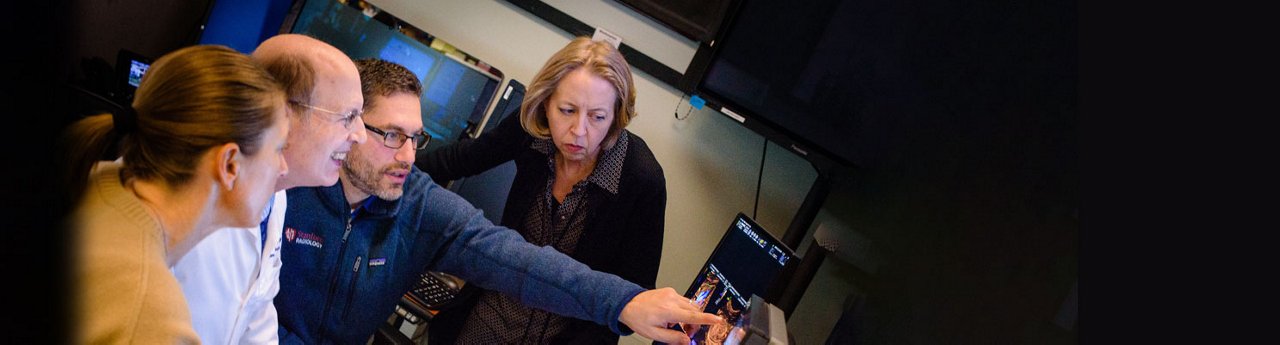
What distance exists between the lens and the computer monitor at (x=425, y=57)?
3.07 meters

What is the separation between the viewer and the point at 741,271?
6.85 ft

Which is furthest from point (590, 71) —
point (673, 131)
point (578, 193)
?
point (673, 131)

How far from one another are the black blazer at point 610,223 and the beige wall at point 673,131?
1.05 m

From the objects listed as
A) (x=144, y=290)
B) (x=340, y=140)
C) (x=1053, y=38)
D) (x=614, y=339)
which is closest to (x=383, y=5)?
(x=614, y=339)

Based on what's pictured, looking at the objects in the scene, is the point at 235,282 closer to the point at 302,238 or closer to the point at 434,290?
the point at 302,238

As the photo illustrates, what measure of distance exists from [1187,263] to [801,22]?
2.02 m

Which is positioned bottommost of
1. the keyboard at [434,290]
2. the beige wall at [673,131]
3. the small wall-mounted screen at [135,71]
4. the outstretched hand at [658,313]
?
the keyboard at [434,290]

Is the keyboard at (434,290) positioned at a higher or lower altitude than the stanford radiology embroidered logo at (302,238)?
lower

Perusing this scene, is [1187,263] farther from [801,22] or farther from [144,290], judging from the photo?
[801,22]

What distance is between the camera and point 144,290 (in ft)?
2.53

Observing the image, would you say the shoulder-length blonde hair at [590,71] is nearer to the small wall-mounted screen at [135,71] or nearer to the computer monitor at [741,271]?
the computer monitor at [741,271]

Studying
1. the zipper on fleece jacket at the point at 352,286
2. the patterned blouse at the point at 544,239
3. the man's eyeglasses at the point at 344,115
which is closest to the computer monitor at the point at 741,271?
the patterned blouse at the point at 544,239

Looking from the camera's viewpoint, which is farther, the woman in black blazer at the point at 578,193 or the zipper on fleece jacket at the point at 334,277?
the woman in black blazer at the point at 578,193

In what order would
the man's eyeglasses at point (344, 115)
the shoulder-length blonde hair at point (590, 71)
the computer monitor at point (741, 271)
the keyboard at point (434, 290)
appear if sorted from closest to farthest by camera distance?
the man's eyeglasses at point (344, 115)
the computer monitor at point (741, 271)
the shoulder-length blonde hair at point (590, 71)
the keyboard at point (434, 290)
